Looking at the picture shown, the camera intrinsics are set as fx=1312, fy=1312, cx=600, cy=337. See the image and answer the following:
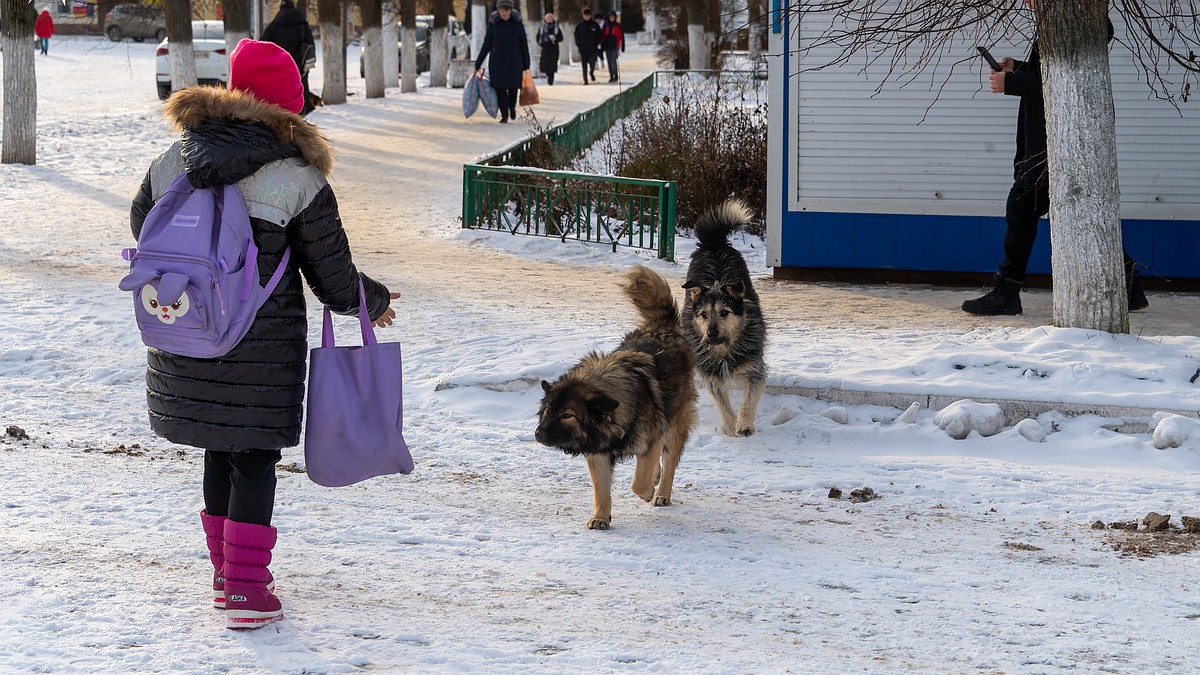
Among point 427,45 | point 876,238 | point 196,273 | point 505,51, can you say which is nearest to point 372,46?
point 505,51

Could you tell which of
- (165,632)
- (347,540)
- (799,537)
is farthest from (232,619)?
(799,537)

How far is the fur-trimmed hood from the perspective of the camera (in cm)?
371

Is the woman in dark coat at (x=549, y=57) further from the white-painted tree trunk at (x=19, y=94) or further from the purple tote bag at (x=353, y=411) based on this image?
the purple tote bag at (x=353, y=411)

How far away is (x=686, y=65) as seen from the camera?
38.8 meters

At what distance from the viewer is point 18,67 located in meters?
15.2

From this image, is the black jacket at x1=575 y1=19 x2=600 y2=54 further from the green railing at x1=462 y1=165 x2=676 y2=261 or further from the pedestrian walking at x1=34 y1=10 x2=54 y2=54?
the green railing at x1=462 y1=165 x2=676 y2=261

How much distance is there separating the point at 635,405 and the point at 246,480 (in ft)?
5.50

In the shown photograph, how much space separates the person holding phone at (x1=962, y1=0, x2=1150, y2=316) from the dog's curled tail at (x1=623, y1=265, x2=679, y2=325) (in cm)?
362

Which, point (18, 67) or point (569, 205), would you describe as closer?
point (569, 205)

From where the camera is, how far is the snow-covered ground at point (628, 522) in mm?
3887

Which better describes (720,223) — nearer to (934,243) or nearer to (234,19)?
(934,243)

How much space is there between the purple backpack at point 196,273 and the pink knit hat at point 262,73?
0.35 m

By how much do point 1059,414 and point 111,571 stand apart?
449 centimetres

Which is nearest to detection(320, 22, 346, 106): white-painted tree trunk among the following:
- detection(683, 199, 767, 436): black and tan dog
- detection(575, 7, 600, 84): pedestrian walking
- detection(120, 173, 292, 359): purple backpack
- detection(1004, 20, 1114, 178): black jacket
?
detection(575, 7, 600, 84): pedestrian walking
